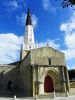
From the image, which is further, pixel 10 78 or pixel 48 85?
pixel 10 78

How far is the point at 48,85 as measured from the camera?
1394 inches

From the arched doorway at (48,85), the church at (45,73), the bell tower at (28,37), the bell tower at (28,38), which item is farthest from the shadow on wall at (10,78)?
the bell tower at (28,37)

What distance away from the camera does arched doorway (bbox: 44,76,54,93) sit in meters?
35.0

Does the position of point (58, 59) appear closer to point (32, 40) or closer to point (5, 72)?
point (5, 72)

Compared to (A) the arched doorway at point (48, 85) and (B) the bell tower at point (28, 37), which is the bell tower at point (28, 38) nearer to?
(B) the bell tower at point (28, 37)

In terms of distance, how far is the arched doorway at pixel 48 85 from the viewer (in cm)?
3497

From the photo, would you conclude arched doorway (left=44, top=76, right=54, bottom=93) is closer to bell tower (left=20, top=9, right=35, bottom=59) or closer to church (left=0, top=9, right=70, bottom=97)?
church (left=0, top=9, right=70, bottom=97)

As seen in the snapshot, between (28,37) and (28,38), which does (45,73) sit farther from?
(28,37)

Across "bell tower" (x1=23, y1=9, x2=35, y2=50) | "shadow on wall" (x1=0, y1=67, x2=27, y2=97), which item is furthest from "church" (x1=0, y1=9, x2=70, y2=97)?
"bell tower" (x1=23, y1=9, x2=35, y2=50)

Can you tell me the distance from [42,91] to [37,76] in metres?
2.72

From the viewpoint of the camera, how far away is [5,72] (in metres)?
46.0

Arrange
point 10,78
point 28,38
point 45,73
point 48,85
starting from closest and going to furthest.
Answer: point 45,73 < point 48,85 < point 10,78 < point 28,38

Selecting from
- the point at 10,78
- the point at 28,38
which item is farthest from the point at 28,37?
the point at 10,78

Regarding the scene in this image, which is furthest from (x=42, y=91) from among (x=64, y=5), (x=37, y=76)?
(x=64, y=5)
